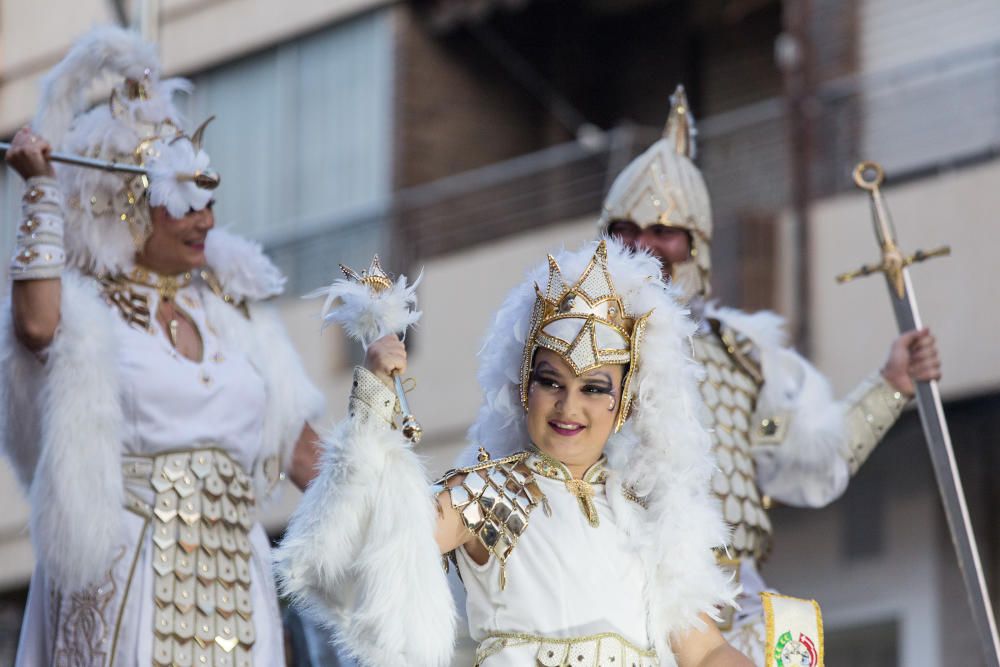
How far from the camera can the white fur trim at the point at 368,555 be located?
4.62 m

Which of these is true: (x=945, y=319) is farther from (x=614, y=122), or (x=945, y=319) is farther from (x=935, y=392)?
(x=614, y=122)

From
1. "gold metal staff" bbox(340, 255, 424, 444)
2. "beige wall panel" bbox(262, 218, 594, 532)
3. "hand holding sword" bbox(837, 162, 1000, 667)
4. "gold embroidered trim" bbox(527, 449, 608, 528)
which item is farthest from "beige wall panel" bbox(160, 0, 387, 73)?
"gold metal staff" bbox(340, 255, 424, 444)

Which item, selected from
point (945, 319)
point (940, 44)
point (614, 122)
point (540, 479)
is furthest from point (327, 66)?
point (540, 479)

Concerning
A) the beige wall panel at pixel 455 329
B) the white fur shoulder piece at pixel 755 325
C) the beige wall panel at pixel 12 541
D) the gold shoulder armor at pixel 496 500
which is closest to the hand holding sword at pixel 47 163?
the gold shoulder armor at pixel 496 500

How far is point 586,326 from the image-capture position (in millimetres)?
5008

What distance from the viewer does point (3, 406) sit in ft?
19.2

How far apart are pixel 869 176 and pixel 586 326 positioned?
2060mm

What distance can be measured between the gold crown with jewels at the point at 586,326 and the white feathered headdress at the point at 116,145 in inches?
55.7

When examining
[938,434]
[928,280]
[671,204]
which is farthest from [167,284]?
[928,280]

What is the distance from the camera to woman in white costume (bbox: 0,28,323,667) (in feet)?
18.7

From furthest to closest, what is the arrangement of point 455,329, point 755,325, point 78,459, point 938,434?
point 455,329, point 755,325, point 938,434, point 78,459

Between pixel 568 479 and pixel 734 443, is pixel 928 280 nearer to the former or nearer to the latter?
pixel 734 443

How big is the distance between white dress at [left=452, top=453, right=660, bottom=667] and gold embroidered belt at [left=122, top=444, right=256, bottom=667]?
108 cm

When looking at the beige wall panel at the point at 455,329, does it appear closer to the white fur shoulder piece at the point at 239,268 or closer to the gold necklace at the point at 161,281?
the white fur shoulder piece at the point at 239,268
